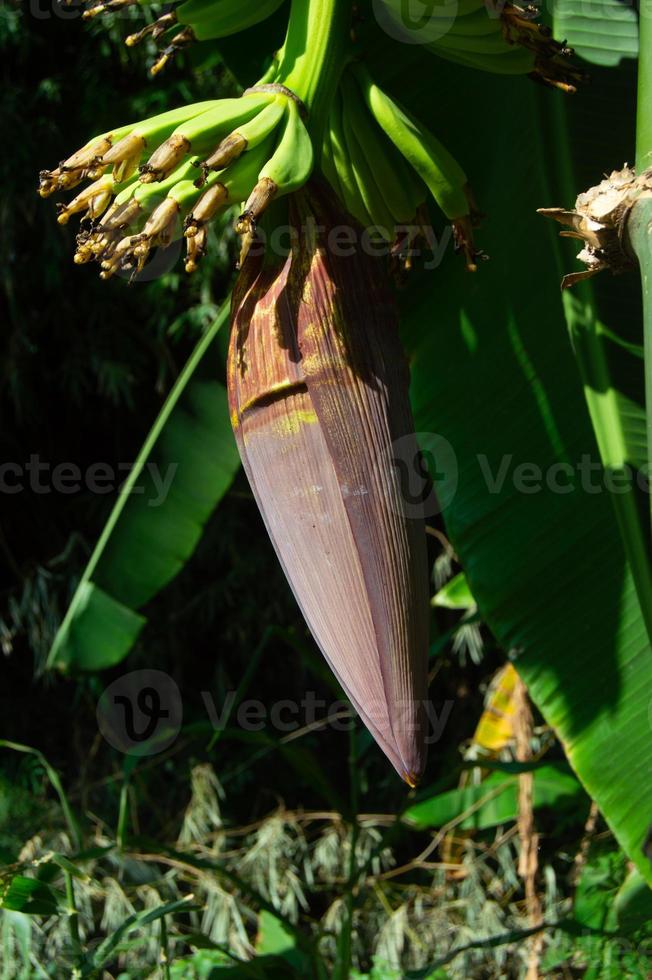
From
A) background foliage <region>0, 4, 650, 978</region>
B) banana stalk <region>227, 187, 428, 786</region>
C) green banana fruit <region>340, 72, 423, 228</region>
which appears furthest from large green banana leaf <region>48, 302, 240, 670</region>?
banana stalk <region>227, 187, 428, 786</region>

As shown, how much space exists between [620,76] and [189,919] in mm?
1330

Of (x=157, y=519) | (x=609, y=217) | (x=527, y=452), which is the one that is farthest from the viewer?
(x=157, y=519)

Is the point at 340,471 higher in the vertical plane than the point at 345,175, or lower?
lower

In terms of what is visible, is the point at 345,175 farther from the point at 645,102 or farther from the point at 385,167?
the point at 645,102

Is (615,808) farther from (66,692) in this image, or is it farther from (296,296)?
(66,692)

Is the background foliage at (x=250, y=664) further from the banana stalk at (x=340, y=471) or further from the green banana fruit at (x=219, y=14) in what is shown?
the banana stalk at (x=340, y=471)

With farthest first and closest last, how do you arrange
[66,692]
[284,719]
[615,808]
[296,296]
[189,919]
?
[66,692] < [284,719] < [189,919] < [615,808] < [296,296]

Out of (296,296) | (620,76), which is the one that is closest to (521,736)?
(620,76)

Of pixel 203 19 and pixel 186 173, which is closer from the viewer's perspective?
pixel 186 173

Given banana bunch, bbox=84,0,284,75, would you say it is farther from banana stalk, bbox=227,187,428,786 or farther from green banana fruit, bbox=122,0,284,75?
banana stalk, bbox=227,187,428,786

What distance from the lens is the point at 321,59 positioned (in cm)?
52

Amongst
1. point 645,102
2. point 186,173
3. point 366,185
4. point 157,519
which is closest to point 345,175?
point 366,185

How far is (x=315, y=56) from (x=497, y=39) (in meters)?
0.13

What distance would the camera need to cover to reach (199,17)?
1.93ft
